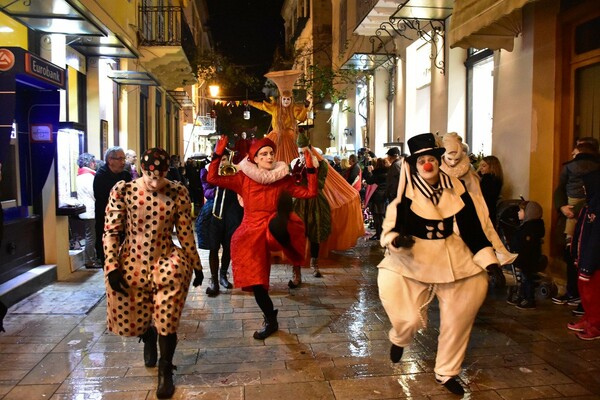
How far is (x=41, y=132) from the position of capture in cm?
761

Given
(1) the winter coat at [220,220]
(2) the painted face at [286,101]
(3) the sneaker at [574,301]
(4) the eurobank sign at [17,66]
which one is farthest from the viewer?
(2) the painted face at [286,101]

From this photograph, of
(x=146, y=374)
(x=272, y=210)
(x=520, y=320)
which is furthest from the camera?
(x=520, y=320)

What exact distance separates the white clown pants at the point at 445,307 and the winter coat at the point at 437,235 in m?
0.10

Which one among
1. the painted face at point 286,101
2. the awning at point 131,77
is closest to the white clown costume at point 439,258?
the painted face at point 286,101

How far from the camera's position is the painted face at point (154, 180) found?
4168 mm

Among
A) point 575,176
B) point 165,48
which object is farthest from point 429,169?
point 165,48

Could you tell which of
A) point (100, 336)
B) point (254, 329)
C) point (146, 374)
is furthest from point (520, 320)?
point (100, 336)

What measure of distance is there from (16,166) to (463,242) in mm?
6162

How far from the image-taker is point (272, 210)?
5.47 metres

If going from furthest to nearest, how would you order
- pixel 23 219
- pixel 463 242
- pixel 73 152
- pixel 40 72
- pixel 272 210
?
pixel 73 152
pixel 23 219
pixel 40 72
pixel 272 210
pixel 463 242

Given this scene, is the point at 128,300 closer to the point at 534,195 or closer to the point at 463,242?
the point at 463,242

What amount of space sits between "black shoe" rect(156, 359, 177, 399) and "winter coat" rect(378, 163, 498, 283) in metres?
1.91

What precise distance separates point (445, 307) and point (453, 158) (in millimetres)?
1512

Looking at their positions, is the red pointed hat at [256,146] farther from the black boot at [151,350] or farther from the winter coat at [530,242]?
the winter coat at [530,242]
